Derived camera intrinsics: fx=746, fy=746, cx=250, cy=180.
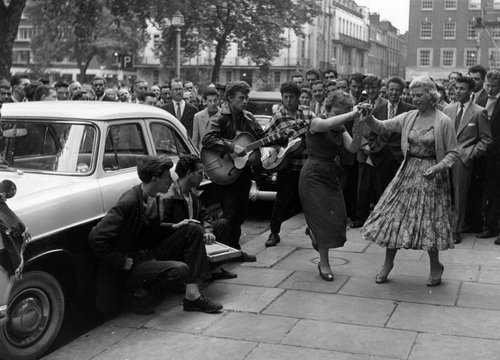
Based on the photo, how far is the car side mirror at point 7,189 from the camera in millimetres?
4988

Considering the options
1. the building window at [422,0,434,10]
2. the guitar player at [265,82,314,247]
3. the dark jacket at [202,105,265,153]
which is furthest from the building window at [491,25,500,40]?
the dark jacket at [202,105,265,153]

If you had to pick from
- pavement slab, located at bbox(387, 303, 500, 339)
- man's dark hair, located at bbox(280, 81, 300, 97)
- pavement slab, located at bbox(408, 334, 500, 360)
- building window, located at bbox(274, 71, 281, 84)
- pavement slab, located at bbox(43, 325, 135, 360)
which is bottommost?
pavement slab, located at bbox(43, 325, 135, 360)

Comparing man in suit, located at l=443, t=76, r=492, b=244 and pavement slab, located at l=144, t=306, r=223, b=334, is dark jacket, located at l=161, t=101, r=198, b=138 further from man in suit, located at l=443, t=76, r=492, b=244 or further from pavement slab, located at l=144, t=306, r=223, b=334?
pavement slab, located at l=144, t=306, r=223, b=334

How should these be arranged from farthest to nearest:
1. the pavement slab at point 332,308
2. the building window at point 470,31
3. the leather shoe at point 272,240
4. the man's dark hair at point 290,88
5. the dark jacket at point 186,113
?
the building window at point 470,31 → the dark jacket at point 186,113 → the leather shoe at point 272,240 → the man's dark hair at point 290,88 → the pavement slab at point 332,308

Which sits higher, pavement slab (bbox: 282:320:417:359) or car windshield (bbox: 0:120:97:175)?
car windshield (bbox: 0:120:97:175)

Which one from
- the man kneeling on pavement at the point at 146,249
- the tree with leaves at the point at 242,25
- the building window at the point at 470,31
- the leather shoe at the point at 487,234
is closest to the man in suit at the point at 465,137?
the leather shoe at the point at 487,234

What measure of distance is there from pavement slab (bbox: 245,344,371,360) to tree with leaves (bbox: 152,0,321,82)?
32.9 metres

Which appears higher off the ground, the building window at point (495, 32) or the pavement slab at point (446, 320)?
the building window at point (495, 32)

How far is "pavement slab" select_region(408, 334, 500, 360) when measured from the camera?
17.5 feet

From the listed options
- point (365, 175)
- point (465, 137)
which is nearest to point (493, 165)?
point (465, 137)

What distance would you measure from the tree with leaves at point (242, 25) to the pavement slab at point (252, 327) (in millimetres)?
32144

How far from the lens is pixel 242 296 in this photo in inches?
273

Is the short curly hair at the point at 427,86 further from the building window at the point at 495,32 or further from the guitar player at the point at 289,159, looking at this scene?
the building window at the point at 495,32

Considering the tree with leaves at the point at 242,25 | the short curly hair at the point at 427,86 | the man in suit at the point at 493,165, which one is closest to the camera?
the short curly hair at the point at 427,86
